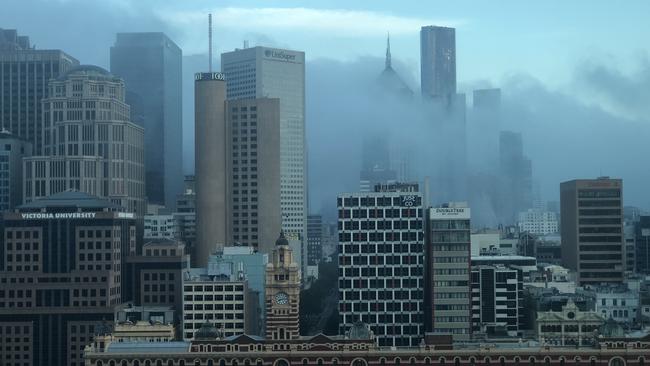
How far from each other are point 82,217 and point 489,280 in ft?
170

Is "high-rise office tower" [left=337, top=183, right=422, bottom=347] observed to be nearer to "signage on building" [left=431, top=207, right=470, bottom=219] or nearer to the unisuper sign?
"signage on building" [left=431, top=207, right=470, bottom=219]

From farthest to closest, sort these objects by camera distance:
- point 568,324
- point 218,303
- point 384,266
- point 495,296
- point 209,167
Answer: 1. point 209,167
2. point 218,303
3. point 495,296
4. point 384,266
5. point 568,324

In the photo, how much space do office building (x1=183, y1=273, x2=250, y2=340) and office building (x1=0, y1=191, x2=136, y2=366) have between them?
48.4ft

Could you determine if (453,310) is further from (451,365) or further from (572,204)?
(572,204)

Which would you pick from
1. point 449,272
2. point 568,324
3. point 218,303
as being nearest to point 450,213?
point 449,272

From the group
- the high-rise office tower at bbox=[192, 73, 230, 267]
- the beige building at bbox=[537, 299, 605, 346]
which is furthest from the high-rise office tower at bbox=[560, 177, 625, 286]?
the beige building at bbox=[537, 299, 605, 346]

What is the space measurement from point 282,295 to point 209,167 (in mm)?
70815

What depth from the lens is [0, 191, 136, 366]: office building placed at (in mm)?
153625

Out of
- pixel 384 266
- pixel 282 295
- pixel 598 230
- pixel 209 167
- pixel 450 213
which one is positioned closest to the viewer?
pixel 282 295

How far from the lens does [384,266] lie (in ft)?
459

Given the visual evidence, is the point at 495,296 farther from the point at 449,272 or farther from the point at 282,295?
the point at 282,295

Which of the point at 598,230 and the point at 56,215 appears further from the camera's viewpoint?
the point at 598,230

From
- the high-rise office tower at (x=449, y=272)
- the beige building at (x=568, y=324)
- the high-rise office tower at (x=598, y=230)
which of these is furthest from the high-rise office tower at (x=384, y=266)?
the high-rise office tower at (x=598, y=230)

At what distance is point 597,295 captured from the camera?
502 feet
